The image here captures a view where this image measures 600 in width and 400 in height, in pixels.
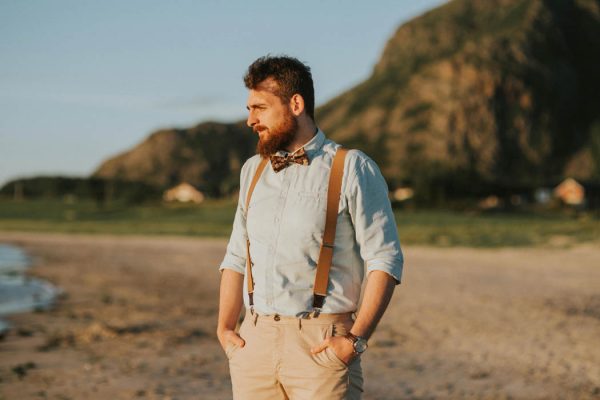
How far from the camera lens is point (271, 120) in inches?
129

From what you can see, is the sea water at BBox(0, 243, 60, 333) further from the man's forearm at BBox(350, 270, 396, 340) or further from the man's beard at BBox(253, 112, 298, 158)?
the man's forearm at BBox(350, 270, 396, 340)

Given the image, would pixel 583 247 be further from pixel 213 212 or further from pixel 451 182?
pixel 213 212

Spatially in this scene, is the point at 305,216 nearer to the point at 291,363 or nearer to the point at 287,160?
the point at 287,160

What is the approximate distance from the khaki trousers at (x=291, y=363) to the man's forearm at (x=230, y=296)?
0.17m

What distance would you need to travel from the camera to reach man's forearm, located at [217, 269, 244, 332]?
3467mm

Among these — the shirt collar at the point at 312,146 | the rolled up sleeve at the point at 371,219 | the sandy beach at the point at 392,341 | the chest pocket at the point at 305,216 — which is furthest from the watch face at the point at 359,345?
the sandy beach at the point at 392,341

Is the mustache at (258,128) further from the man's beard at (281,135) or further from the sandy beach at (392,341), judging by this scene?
the sandy beach at (392,341)

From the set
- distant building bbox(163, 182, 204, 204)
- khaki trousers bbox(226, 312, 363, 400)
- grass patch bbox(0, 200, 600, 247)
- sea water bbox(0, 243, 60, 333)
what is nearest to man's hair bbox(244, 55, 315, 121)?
khaki trousers bbox(226, 312, 363, 400)

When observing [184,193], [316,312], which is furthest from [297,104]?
[184,193]

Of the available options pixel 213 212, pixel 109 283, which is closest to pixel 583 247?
pixel 109 283

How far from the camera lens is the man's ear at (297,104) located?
3244 millimetres

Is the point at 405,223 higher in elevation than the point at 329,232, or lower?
lower

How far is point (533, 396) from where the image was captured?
26.4 feet

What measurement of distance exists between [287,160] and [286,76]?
1.24ft
